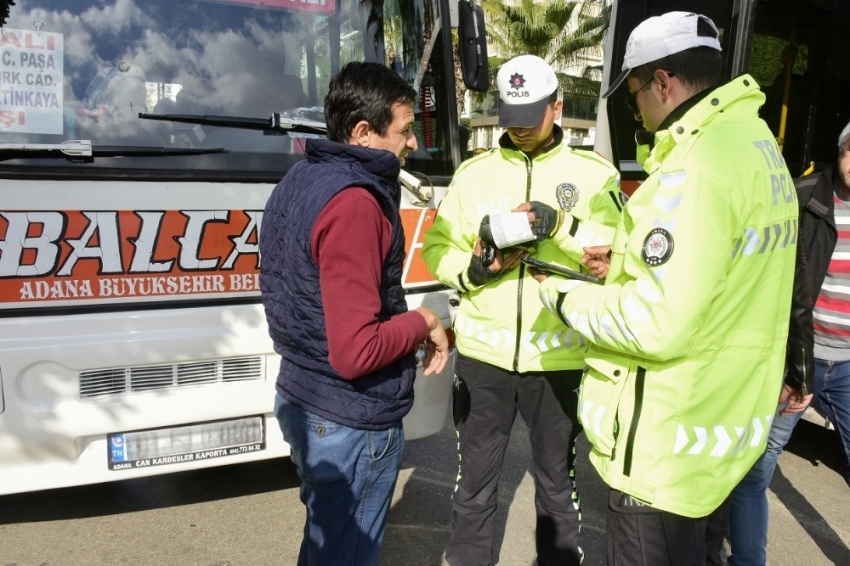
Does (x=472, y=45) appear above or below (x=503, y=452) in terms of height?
above

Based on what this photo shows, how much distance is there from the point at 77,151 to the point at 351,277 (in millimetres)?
1592

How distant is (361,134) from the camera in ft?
6.25

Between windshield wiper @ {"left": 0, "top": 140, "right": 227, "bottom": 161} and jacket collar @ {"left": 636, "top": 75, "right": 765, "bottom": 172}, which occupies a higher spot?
jacket collar @ {"left": 636, "top": 75, "right": 765, "bottom": 172}

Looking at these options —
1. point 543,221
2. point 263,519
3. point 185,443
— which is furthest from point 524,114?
point 263,519

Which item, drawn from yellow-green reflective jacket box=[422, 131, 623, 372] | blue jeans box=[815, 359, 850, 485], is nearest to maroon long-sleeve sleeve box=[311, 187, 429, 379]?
yellow-green reflective jacket box=[422, 131, 623, 372]

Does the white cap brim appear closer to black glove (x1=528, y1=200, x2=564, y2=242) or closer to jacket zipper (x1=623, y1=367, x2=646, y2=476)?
black glove (x1=528, y1=200, x2=564, y2=242)

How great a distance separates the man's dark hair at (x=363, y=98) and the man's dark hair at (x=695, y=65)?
631 millimetres

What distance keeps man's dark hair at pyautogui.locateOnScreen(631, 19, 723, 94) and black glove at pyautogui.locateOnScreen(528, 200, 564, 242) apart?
0.72 meters

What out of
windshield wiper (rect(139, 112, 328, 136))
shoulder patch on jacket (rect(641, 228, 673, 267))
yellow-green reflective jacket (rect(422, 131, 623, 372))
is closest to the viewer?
shoulder patch on jacket (rect(641, 228, 673, 267))

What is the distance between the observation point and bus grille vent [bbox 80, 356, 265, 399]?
9.36ft

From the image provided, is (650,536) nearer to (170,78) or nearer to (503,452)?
(503,452)

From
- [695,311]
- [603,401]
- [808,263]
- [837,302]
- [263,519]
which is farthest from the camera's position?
[263,519]

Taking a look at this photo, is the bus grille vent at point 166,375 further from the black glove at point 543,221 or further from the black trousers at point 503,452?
the black glove at point 543,221

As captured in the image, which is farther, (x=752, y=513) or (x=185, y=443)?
(x=185, y=443)
